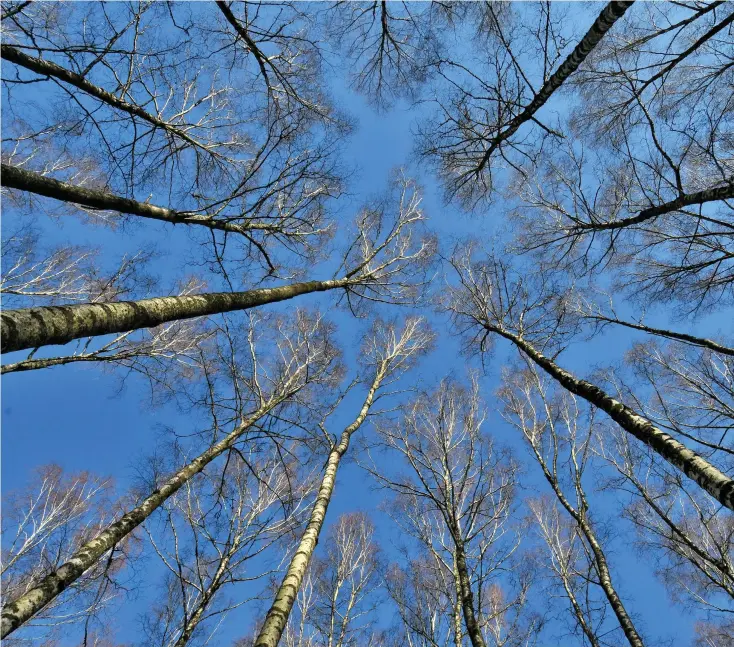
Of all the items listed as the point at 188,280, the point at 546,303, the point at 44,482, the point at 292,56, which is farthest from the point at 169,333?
the point at 546,303

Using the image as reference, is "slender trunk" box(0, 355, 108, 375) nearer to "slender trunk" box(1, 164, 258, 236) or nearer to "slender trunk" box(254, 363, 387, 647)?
"slender trunk" box(1, 164, 258, 236)

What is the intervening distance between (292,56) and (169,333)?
6.72m

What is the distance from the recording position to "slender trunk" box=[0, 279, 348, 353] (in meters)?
1.96

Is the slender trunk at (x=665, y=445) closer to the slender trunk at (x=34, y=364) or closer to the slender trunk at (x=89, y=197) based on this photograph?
the slender trunk at (x=89, y=197)

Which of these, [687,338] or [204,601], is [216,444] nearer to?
[204,601]

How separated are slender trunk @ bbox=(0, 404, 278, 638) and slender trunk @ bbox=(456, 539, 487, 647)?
12.4 ft

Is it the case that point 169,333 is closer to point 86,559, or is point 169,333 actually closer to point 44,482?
point 44,482

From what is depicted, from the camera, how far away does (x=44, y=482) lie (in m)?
9.87

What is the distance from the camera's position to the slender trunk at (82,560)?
3.30 meters

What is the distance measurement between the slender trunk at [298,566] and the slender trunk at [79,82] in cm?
566

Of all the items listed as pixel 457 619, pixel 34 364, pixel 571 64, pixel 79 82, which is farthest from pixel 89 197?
pixel 457 619

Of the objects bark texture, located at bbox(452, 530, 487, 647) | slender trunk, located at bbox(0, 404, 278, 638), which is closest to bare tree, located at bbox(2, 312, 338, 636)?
slender trunk, located at bbox(0, 404, 278, 638)

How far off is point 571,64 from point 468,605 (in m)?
6.65

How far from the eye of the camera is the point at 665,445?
3332mm
